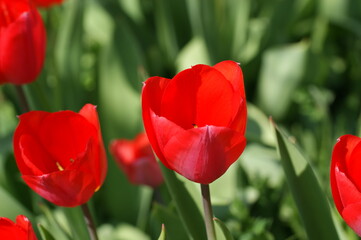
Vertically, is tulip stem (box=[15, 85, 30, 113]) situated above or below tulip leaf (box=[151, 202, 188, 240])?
above

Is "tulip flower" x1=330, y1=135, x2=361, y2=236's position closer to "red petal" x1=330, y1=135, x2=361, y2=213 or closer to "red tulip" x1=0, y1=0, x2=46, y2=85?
"red petal" x1=330, y1=135, x2=361, y2=213

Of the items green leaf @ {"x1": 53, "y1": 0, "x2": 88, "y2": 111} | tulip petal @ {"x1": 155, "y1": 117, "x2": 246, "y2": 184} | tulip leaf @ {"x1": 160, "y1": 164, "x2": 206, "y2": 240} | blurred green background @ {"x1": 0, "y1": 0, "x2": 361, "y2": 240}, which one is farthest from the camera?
green leaf @ {"x1": 53, "y1": 0, "x2": 88, "y2": 111}

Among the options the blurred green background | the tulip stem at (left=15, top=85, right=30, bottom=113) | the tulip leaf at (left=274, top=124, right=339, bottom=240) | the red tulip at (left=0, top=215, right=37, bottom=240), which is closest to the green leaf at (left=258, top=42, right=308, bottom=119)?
the blurred green background

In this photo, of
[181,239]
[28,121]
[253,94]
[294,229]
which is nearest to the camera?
[28,121]

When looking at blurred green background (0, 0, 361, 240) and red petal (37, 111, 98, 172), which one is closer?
red petal (37, 111, 98, 172)

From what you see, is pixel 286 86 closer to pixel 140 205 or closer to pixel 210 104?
pixel 140 205

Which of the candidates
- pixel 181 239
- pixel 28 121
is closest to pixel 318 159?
pixel 181 239

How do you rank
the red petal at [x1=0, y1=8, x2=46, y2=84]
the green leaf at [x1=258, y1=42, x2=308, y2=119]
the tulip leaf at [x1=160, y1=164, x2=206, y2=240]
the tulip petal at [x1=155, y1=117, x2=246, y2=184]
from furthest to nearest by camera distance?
1. the green leaf at [x1=258, y1=42, x2=308, y2=119]
2. the red petal at [x1=0, y1=8, x2=46, y2=84]
3. the tulip leaf at [x1=160, y1=164, x2=206, y2=240]
4. the tulip petal at [x1=155, y1=117, x2=246, y2=184]

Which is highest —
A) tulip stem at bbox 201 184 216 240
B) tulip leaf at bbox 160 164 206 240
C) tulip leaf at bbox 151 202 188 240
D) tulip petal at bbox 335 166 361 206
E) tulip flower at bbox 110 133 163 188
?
tulip petal at bbox 335 166 361 206
